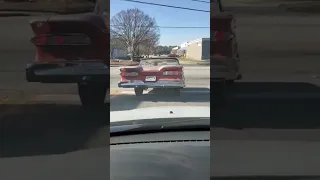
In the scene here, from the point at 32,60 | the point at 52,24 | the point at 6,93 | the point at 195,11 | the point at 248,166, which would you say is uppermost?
the point at 195,11

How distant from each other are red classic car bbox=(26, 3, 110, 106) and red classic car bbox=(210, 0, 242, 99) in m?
0.40

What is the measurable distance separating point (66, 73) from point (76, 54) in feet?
0.26

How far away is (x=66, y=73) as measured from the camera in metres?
1.30

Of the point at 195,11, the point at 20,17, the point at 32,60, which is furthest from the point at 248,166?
the point at 195,11

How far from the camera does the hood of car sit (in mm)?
3039

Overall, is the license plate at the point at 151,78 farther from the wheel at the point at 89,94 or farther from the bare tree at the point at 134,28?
the wheel at the point at 89,94

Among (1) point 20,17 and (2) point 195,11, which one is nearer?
(1) point 20,17

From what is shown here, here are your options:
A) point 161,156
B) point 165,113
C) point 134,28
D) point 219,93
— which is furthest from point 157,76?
point 219,93

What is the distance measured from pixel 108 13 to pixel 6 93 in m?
0.47

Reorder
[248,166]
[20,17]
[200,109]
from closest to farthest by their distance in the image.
A: [20,17], [248,166], [200,109]

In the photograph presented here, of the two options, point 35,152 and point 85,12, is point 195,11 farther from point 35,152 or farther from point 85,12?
point 35,152

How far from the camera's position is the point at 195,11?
2.51 m

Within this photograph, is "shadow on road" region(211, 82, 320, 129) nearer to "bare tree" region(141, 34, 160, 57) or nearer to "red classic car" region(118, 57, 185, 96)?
"bare tree" region(141, 34, 160, 57)

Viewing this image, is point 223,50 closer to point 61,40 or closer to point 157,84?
point 61,40
